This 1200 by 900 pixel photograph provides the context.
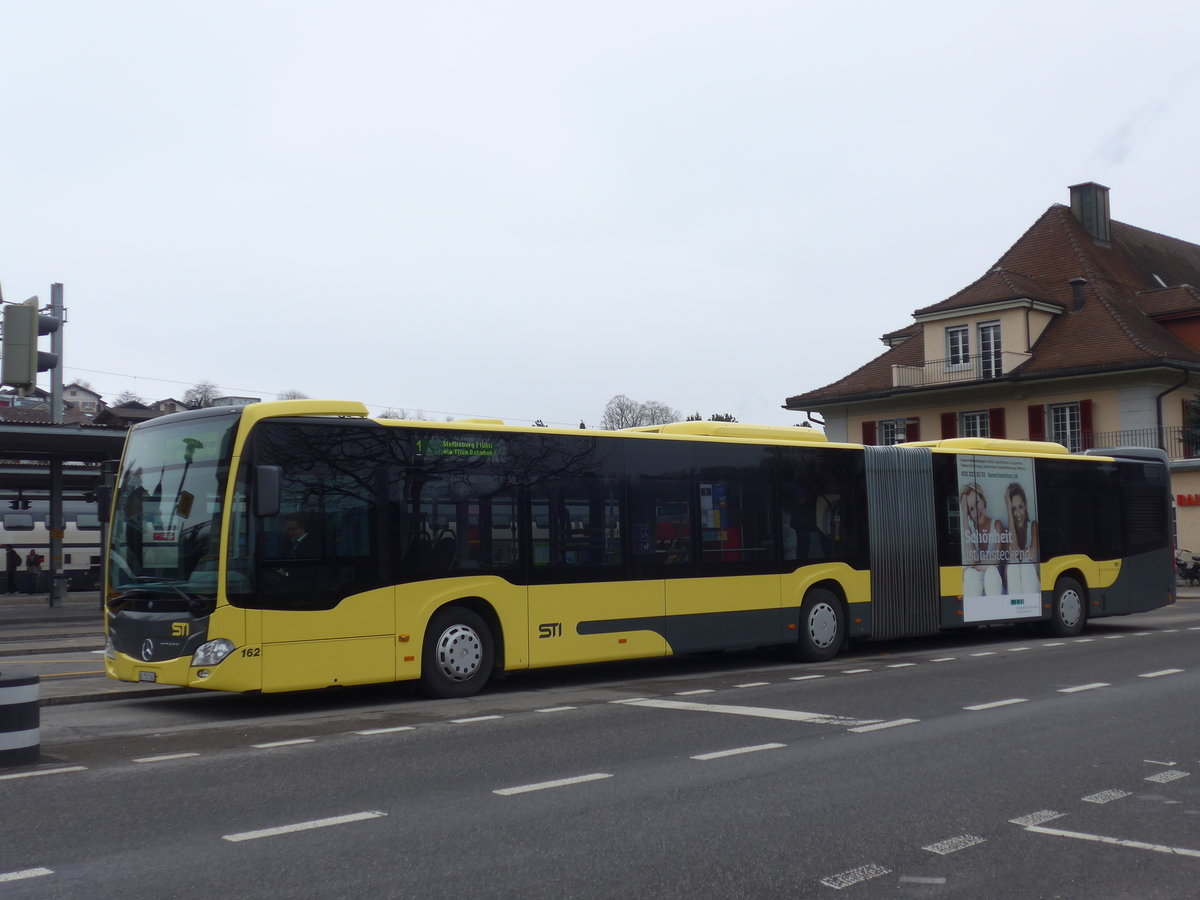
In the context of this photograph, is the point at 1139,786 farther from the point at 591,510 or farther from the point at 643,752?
the point at 591,510

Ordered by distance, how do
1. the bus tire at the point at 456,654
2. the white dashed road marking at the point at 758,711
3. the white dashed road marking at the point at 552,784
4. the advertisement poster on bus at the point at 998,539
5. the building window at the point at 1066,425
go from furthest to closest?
1. the building window at the point at 1066,425
2. the advertisement poster on bus at the point at 998,539
3. the bus tire at the point at 456,654
4. the white dashed road marking at the point at 758,711
5. the white dashed road marking at the point at 552,784

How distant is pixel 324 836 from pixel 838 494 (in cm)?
1169

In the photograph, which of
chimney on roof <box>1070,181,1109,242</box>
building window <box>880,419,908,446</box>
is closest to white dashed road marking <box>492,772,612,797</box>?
building window <box>880,419,908,446</box>

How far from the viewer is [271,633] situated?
1154 centimetres

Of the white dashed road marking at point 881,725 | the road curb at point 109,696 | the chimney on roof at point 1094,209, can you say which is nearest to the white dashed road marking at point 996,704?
the white dashed road marking at point 881,725

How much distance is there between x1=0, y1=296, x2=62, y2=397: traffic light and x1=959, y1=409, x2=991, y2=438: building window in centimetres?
4004

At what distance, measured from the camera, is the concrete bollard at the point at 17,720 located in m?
8.88

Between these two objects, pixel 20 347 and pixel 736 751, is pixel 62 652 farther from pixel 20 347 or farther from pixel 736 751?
pixel 736 751

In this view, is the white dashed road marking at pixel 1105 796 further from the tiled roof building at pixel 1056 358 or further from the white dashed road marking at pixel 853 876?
the tiled roof building at pixel 1056 358

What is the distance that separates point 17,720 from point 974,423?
41966 mm

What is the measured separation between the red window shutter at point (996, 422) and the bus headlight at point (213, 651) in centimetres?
3841

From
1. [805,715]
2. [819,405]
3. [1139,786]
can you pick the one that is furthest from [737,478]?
[819,405]

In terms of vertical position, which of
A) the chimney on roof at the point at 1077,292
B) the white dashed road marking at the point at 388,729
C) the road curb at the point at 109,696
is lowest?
the white dashed road marking at the point at 388,729

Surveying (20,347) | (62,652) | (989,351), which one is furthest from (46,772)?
(989,351)
